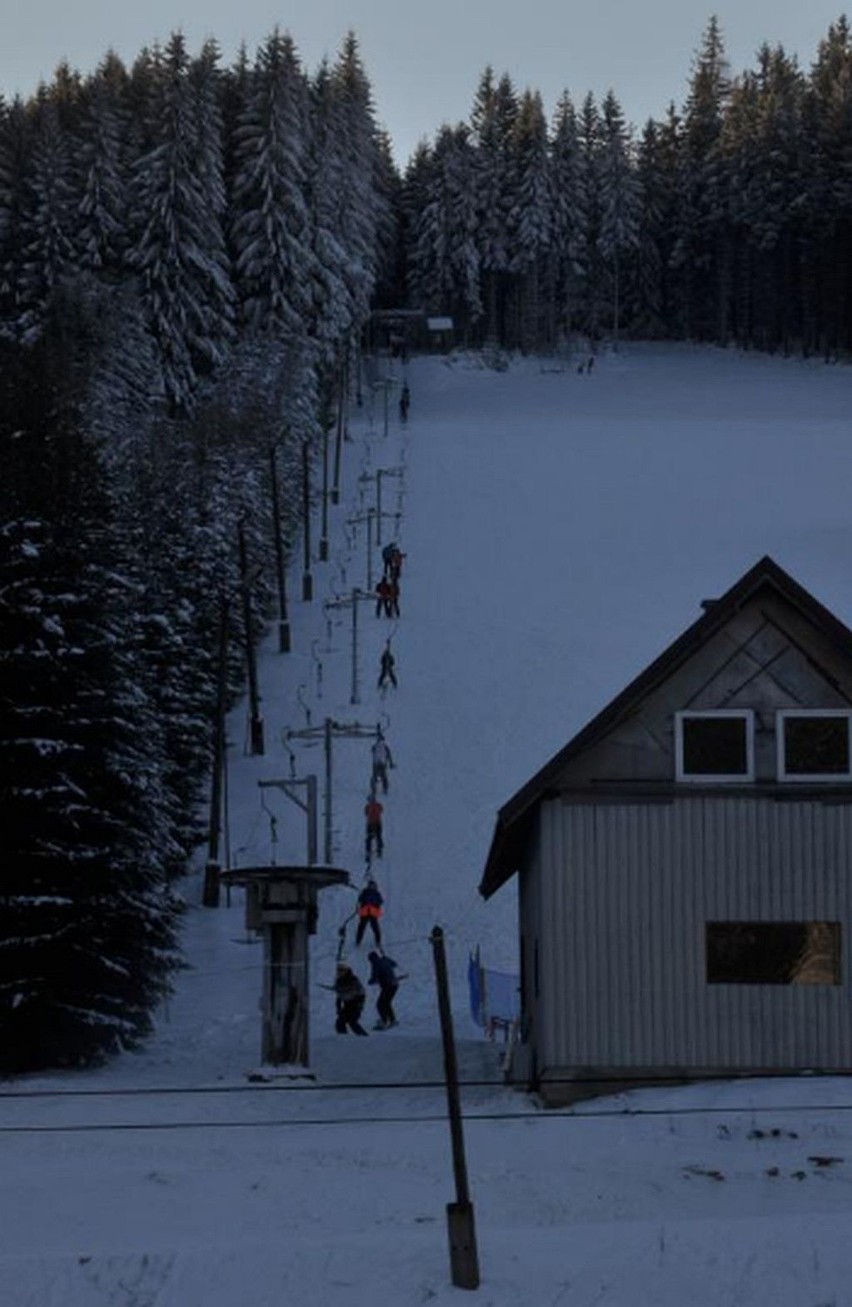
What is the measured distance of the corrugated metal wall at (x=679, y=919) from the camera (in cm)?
2152

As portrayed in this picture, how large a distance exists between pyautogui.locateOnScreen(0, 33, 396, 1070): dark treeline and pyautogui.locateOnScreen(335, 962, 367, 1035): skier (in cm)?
→ 218

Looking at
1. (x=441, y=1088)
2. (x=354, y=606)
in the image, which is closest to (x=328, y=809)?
(x=354, y=606)

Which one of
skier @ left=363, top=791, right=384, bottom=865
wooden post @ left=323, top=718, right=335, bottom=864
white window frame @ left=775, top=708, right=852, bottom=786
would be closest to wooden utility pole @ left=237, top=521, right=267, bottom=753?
wooden post @ left=323, top=718, right=335, bottom=864

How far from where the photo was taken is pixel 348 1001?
27.8m

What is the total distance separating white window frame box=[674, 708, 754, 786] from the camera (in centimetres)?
2203

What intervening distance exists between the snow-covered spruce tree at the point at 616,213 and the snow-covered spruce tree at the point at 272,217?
48.5m

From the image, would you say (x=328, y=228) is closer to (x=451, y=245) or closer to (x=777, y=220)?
(x=451, y=245)

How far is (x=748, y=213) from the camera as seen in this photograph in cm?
13562

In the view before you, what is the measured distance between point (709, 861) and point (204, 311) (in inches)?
2717

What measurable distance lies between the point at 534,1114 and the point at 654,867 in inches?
135

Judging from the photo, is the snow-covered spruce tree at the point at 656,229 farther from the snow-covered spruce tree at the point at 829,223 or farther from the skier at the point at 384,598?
the skier at the point at 384,598

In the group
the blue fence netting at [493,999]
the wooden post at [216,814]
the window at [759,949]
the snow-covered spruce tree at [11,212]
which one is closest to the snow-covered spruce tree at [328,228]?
the snow-covered spruce tree at [11,212]

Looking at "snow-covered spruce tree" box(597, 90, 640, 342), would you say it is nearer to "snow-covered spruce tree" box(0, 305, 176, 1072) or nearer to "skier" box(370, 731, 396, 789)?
"skier" box(370, 731, 396, 789)

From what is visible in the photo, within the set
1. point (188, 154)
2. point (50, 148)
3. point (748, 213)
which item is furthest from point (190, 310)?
point (748, 213)
